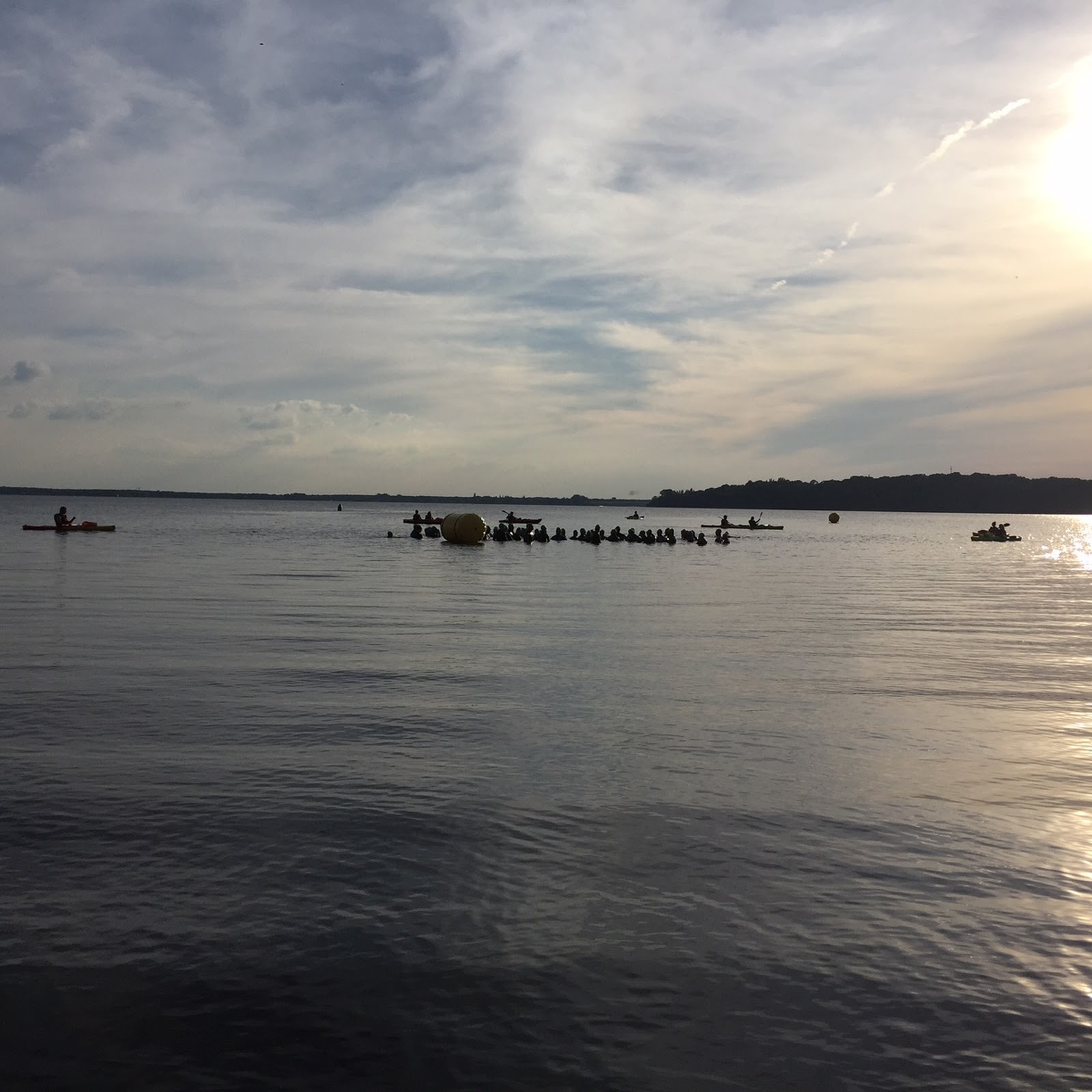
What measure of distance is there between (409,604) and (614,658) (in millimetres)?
11844

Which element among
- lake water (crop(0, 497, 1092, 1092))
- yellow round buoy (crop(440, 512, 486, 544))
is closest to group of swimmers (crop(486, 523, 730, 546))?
yellow round buoy (crop(440, 512, 486, 544))

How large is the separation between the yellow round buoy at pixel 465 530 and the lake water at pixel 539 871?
2089 inches

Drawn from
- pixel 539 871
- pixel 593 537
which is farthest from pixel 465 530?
pixel 539 871

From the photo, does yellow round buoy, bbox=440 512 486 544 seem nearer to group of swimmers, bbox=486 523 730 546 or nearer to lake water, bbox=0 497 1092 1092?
group of swimmers, bbox=486 523 730 546

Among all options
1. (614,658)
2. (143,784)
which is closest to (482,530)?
(614,658)

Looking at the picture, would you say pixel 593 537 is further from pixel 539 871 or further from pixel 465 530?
pixel 539 871

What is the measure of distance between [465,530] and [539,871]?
216ft

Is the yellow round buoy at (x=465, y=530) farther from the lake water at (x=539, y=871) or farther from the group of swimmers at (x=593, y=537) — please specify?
the lake water at (x=539, y=871)

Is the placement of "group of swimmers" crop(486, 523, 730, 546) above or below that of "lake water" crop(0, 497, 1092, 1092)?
above

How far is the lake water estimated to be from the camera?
5.64 m

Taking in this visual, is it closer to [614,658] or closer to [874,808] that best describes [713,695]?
[614,658]

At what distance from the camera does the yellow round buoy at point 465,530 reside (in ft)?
242

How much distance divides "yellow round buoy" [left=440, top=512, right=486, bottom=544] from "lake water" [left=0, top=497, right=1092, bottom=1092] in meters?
53.1

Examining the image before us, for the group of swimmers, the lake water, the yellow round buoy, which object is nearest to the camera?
the lake water
